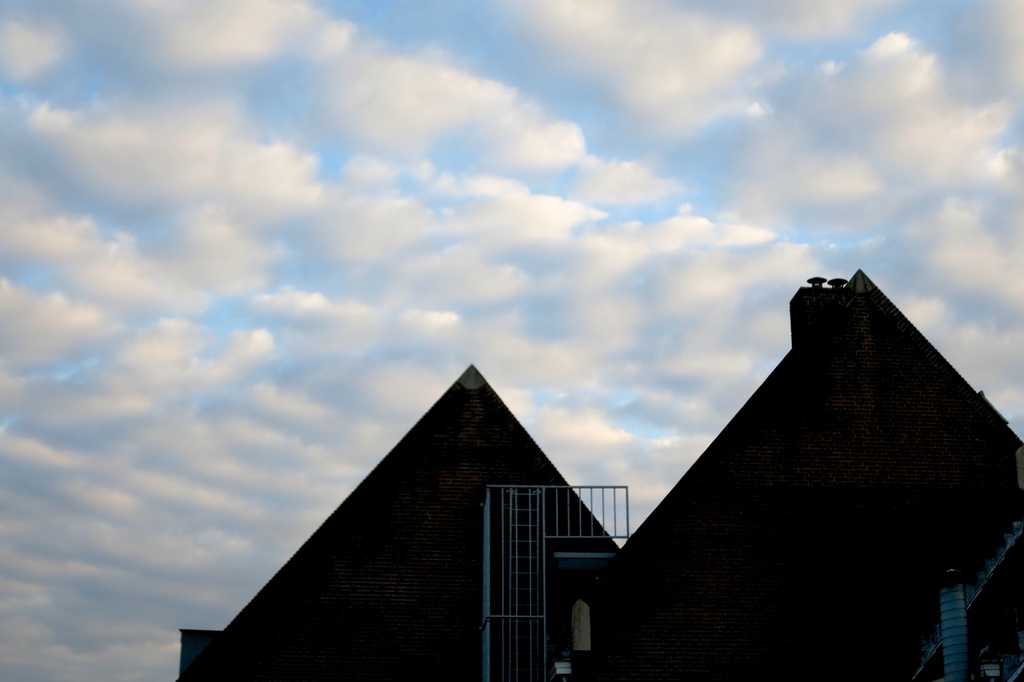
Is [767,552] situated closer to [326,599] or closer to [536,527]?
[536,527]

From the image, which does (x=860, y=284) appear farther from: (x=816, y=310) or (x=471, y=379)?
(x=471, y=379)

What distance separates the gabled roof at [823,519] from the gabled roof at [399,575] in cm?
384

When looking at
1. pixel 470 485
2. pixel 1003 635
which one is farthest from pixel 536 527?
pixel 1003 635

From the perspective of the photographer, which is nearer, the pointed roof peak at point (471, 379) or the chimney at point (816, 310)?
the chimney at point (816, 310)

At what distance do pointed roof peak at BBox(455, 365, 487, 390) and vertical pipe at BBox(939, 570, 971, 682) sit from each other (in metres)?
10.1

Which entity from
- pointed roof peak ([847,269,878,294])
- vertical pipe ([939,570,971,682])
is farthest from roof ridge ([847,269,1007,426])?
vertical pipe ([939,570,971,682])

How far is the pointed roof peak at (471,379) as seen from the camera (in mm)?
25047

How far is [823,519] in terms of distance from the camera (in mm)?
21766

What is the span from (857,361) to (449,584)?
8019mm

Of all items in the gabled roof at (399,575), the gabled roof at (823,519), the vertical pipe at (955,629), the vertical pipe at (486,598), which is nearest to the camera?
the vertical pipe at (955,629)

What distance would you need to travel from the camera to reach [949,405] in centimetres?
2291

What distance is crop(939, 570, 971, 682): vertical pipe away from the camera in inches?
671

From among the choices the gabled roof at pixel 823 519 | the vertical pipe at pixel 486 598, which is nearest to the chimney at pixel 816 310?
the gabled roof at pixel 823 519

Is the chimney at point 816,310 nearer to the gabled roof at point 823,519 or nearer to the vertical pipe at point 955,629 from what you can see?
the gabled roof at point 823,519
